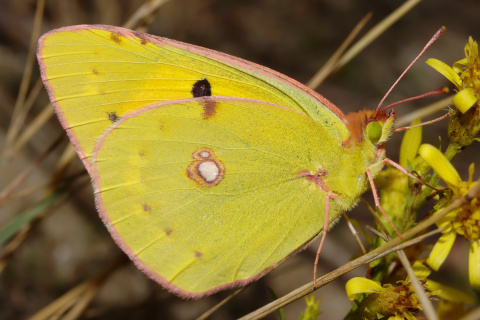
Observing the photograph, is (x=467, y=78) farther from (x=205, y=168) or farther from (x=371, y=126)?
(x=205, y=168)

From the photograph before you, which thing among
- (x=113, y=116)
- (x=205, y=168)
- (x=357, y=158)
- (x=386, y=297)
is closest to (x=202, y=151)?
(x=205, y=168)

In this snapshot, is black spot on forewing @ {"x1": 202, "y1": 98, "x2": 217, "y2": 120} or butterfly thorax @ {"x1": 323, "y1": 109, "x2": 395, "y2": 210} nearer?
butterfly thorax @ {"x1": 323, "y1": 109, "x2": 395, "y2": 210}

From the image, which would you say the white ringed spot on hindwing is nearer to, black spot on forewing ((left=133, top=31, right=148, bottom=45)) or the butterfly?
the butterfly

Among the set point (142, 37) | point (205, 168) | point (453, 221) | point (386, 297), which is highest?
point (142, 37)

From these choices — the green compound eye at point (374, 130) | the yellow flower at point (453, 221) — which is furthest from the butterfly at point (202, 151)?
the yellow flower at point (453, 221)

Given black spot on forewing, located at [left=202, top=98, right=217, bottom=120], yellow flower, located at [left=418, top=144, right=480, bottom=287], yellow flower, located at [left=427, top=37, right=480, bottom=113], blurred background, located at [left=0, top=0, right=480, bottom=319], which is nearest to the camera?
yellow flower, located at [left=418, top=144, right=480, bottom=287]

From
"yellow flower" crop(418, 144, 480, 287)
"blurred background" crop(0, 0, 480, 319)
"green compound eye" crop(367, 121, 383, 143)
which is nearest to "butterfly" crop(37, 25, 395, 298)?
"green compound eye" crop(367, 121, 383, 143)

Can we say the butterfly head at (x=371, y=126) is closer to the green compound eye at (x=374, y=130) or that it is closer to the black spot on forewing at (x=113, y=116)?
the green compound eye at (x=374, y=130)
